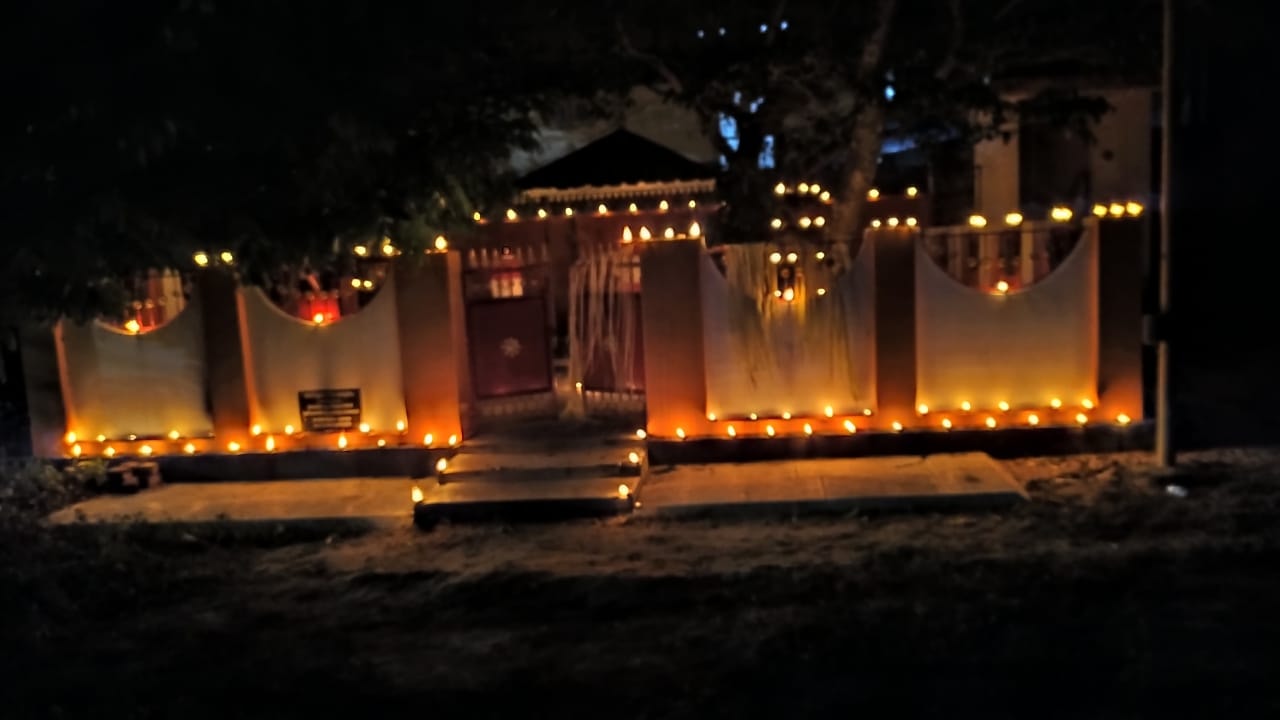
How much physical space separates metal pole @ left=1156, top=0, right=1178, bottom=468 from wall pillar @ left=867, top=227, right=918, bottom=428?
194 cm

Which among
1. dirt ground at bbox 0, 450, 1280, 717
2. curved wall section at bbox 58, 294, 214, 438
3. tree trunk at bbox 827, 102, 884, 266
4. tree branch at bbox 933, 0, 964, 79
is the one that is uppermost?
tree branch at bbox 933, 0, 964, 79

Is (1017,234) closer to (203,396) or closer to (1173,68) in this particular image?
(1173,68)

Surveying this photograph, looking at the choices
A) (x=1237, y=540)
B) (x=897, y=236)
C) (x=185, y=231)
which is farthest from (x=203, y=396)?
(x=1237, y=540)

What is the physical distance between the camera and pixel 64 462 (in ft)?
32.3

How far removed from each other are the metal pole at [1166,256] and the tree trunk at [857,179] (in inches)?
91.6

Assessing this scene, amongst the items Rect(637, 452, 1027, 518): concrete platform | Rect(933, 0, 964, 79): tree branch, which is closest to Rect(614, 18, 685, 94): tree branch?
Rect(933, 0, 964, 79): tree branch

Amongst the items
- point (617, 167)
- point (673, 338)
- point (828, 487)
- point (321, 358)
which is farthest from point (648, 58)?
point (828, 487)

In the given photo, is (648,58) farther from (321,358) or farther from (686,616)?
(686,616)

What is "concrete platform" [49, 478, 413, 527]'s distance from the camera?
828cm

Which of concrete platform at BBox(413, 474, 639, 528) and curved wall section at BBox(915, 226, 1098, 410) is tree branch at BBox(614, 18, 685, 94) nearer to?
curved wall section at BBox(915, 226, 1098, 410)

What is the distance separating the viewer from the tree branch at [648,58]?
31.5 feet

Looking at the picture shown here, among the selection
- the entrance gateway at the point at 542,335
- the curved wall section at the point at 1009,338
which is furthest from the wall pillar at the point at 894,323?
the entrance gateway at the point at 542,335

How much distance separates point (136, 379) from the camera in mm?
9891

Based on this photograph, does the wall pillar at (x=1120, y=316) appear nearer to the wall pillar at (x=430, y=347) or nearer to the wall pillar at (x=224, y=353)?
the wall pillar at (x=430, y=347)
